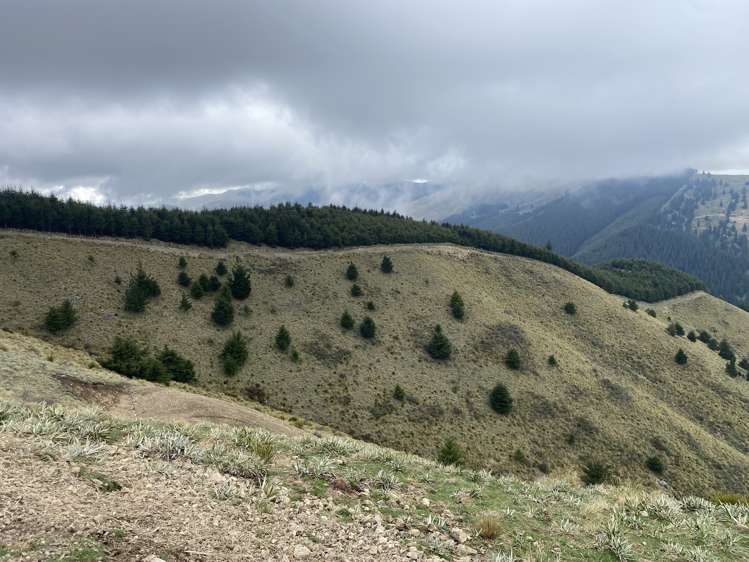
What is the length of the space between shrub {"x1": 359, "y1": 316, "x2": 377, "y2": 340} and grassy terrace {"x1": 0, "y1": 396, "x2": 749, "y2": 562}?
169 ft

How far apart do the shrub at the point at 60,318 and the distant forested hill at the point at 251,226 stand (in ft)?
101

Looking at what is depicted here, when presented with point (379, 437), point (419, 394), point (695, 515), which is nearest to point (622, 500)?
point (695, 515)

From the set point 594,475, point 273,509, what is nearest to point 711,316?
point 594,475

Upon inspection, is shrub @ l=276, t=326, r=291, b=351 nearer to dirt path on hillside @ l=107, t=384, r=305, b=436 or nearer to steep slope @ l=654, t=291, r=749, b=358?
dirt path on hillside @ l=107, t=384, r=305, b=436

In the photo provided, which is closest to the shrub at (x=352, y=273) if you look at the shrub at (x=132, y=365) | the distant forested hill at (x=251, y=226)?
the distant forested hill at (x=251, y=226)

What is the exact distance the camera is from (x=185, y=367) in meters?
49.6

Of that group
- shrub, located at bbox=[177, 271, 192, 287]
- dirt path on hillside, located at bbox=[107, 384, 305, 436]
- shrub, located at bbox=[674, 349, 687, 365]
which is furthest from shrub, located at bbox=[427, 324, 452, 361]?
shrub, located at bbox=[674, 349, 687, 365]

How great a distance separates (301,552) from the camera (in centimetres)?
742

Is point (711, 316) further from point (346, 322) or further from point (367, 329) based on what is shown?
point (346, 322)

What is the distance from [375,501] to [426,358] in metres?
55.8

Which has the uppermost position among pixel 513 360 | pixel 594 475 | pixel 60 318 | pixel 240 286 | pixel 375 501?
pixel 240 286

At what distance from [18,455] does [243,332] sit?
54162 millimetres

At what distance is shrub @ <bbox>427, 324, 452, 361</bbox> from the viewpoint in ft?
213

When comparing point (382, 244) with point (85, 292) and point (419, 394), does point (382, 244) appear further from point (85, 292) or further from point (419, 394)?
point (85, 292)
